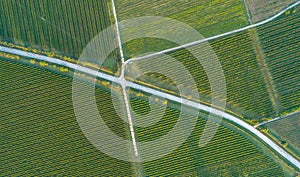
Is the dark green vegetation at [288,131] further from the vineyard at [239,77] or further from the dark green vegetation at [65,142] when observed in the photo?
the dark green vegetation at [65,142]

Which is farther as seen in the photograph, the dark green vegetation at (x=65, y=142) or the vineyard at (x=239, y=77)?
the dark green vegetation at (x=65, y=142)

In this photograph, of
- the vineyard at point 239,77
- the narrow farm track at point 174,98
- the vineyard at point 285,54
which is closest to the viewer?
the vineyard at point 285,54

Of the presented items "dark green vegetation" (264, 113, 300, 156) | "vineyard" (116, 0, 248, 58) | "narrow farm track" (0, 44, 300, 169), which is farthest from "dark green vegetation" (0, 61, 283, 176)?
"vineyard" (116, 0, 248, 58)

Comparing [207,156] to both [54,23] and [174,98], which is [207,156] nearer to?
[174,98]

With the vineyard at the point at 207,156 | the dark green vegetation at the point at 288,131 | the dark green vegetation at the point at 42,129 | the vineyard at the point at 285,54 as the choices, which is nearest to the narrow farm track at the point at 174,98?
the dark green vegetation at the point at 288,131

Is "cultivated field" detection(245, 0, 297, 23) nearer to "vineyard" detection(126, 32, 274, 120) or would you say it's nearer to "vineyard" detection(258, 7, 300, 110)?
"vineyard" detection(258, 7, 300, 110)

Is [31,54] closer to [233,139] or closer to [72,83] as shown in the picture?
[72,83]
